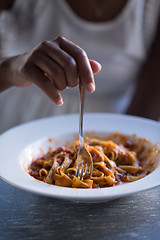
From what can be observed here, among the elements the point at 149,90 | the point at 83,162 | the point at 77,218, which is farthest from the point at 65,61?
the point at 149,90

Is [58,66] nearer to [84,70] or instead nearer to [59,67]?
[59,67]

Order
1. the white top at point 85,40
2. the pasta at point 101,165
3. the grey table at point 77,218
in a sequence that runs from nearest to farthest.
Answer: the grey table at point 77,218 < the pasta at point 101,165 < the white top at point 85,40

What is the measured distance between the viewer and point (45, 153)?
1756 mm

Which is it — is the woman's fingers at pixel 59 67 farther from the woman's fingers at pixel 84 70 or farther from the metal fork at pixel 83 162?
the metal fork at pixel 83 162

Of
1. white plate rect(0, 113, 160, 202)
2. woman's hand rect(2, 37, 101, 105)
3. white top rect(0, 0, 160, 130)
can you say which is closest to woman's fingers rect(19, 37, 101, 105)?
woman's hand rect(2, 37, 101, 105)

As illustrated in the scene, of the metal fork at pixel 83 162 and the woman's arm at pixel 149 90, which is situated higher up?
the metal fork at pixel 83 162

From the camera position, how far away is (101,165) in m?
1.43

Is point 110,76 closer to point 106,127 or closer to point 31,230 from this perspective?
point 106,127

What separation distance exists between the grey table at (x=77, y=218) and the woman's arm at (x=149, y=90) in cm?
141

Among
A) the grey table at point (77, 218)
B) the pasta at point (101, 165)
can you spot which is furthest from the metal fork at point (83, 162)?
the grey table at point (77, 218)

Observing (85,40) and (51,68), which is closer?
(51,68)

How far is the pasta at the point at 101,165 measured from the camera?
51.9 inches

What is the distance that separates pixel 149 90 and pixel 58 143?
1.24m

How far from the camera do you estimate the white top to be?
2.50 metres
